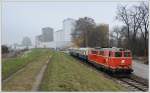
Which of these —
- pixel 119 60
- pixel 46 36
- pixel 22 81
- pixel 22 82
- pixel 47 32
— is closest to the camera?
pixel 22 82

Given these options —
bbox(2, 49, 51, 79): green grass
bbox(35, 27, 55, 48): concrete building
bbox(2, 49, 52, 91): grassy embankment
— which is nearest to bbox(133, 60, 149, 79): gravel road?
bbox(35, 27, 55, 48): concrete building

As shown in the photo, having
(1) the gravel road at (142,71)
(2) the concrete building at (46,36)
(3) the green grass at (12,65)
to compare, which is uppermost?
(2) the concrete building at (46,36)

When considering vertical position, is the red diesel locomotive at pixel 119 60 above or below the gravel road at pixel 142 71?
above

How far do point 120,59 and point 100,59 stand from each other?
3444 millimetres

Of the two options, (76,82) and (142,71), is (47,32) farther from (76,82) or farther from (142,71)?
(142,71)

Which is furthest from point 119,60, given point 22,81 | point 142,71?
point 22,81

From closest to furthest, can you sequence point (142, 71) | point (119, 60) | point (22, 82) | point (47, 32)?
point (22, 82)
point (47, 32)
point (119, 60)
point (142, 71)

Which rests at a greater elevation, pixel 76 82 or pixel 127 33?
pixel 127 33

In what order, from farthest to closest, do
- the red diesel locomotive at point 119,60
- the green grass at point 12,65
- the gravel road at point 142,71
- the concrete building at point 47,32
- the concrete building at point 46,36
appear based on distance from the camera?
1. the red diesel locomotive at point 119,60
2. the gravel road at point 142,71
3. the green grass at point 12,65
4. the concrete building at point 46,36
5. the concrete building at point 47,32

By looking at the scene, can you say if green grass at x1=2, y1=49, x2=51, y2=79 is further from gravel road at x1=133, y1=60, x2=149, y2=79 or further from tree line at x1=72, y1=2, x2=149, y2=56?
gravel road at x1=133, y1=60, x2=149, y2=79

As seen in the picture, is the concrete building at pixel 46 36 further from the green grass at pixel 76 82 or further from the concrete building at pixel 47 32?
the green grass at pixel 76 82

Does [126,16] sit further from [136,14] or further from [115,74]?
[115,74]

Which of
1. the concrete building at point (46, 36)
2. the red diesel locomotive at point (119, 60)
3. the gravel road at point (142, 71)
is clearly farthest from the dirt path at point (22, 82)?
the gravel road at point (142, 71)

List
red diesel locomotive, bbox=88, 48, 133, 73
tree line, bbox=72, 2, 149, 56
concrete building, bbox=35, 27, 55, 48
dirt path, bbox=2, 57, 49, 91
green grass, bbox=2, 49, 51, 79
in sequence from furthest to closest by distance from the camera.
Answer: tree line, bbox=72, 2, 149, 56, red diesel locomotive, bbox=88, 48, 133, 73, green grass, bbox=2, 49, 51, 79, concrete building, bbox=35, 27, 55, 48, dirt path, bbox=2, 57, 49, 91
